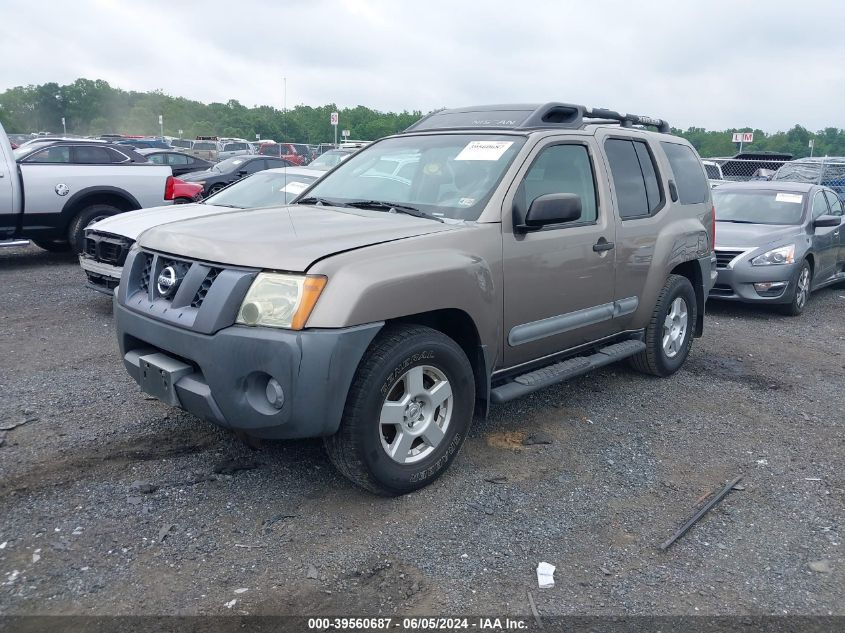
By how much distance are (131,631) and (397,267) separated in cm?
183

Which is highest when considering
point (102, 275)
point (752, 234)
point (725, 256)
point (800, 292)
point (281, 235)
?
point (281, 235)

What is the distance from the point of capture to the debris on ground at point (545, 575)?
300 cm

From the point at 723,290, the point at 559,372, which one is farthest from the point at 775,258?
the point at 559,372

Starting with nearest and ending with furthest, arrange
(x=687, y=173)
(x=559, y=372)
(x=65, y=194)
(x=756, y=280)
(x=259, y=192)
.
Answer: (x=559, y=372), (x=687, y=173), (x=259, y=192), (x=756, y=280), (x=65, y=194)

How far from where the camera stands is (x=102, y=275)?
680cm

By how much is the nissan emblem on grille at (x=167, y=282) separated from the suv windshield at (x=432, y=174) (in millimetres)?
1254

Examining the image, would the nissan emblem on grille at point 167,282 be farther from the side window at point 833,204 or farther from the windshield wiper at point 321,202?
the side window at point 833,204

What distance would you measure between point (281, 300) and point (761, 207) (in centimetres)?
809

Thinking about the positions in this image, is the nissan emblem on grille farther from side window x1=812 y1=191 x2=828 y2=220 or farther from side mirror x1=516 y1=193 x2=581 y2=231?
side window x1=812 y1=191 x2=828 y2=220

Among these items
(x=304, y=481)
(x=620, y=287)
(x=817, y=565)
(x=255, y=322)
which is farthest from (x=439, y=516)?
(x=620, y=287)

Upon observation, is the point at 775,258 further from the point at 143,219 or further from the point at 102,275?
the point at 102,275

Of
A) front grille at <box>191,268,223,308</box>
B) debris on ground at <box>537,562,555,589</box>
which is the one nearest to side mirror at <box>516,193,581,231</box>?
front grille at <box>191,268,223,308</box>

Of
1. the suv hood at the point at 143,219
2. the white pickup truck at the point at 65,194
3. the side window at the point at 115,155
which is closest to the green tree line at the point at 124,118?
the side window at the point at 115,155

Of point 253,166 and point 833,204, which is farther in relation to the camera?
point 253,166
